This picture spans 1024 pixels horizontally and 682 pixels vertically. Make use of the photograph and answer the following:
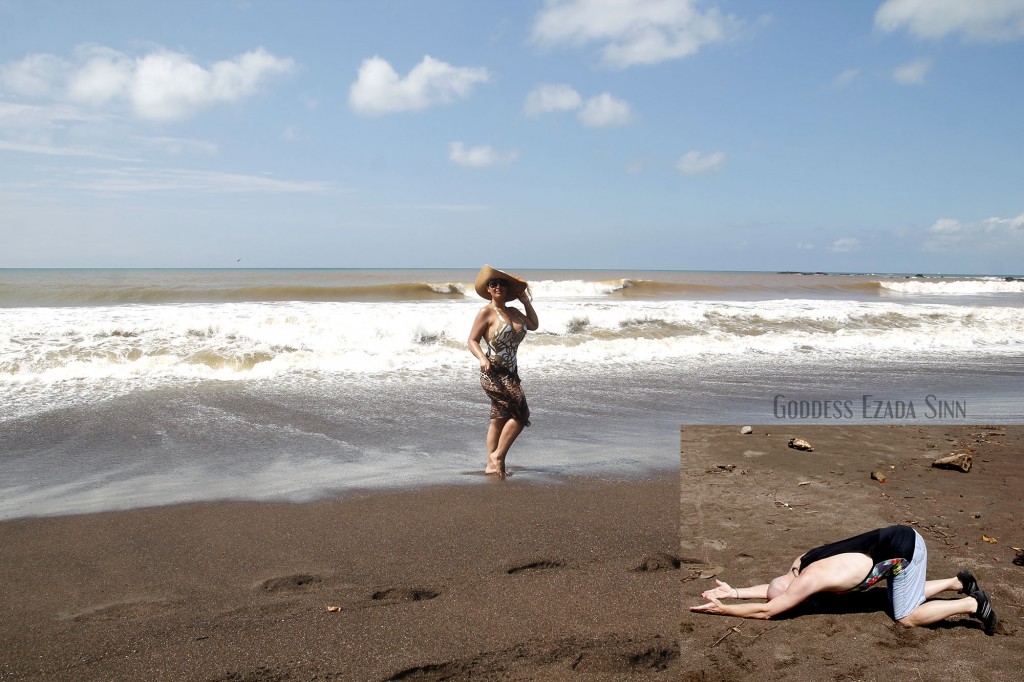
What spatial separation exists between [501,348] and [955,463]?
9.88ft

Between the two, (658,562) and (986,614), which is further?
(658,562)

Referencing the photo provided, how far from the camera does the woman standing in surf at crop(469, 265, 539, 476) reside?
5.10 meters

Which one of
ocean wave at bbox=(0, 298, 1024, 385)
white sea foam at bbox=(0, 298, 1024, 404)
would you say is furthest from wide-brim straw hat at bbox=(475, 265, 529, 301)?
ocean wave at bbox=(0, 298, 1024, 385)

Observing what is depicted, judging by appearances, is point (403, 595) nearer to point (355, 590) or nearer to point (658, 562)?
point (355, 590)

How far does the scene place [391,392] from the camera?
8555 millimetres

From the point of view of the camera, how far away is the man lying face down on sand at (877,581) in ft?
8.30

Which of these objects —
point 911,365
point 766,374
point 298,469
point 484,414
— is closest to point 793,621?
point 298,469

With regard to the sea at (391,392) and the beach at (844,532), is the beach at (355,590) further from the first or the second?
the sea at (391,392)

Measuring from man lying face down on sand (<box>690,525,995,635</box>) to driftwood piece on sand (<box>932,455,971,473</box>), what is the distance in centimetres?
221

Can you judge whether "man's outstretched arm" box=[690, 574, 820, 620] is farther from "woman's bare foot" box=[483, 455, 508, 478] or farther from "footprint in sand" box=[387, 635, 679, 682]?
"woman's bare foot" box=[483, 455, 508, 478]

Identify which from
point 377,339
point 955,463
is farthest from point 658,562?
point 377,339

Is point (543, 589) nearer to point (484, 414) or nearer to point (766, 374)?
point (484, 414)

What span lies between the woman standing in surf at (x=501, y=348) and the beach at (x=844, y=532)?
4.14 feet

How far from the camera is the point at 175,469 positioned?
5.52m
